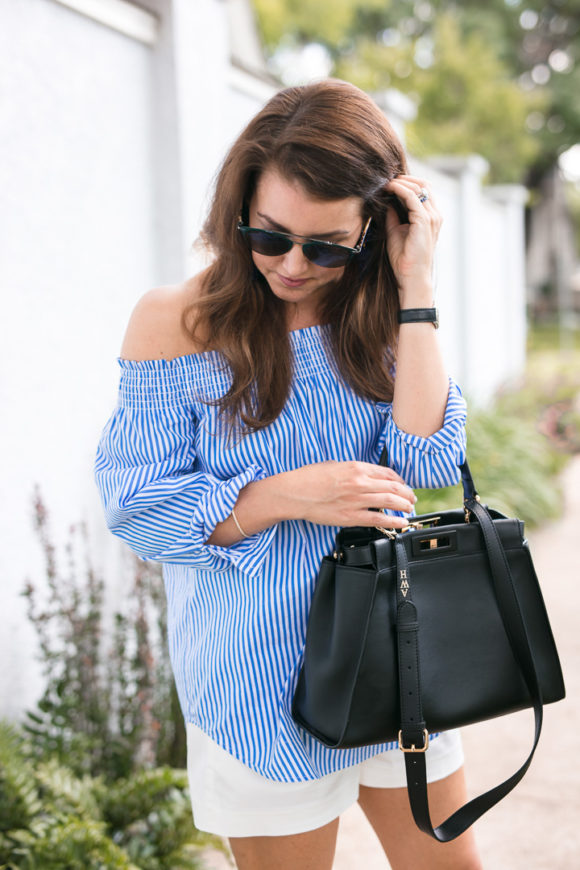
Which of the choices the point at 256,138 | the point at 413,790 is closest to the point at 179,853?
the point at 413,790

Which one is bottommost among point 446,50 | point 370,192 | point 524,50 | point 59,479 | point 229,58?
point 59,479

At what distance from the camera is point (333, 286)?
1630 millimetres

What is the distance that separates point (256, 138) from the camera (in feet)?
4.82

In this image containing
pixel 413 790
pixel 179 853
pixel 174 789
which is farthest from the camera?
pixel 174 789

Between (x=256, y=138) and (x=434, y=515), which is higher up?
(x=256, y=138)

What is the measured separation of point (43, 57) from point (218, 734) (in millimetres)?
2306

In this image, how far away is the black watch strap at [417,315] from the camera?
5.10ft

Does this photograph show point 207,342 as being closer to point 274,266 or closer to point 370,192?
point 274,266

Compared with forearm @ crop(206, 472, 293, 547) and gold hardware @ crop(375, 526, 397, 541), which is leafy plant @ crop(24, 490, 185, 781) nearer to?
forearm @ crop(206, 472, 293, 547)

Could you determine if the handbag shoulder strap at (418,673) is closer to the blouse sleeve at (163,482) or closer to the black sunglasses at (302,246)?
the blouse sleeve at (163,482)

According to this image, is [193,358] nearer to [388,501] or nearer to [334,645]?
[388,501]

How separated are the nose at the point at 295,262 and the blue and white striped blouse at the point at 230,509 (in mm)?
144

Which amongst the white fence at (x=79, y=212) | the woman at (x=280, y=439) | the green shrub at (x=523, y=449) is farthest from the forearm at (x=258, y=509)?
the green shrub at (x=523, y=449)

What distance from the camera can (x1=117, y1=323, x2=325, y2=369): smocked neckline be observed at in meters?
1.50
